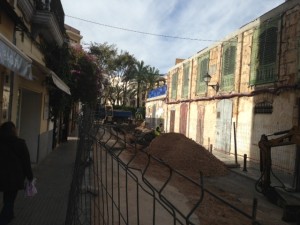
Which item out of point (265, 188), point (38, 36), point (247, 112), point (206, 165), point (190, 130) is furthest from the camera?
point (190, 130)

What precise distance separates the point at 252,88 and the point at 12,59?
14299mm

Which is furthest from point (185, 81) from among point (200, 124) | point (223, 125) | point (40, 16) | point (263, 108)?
point (40, 16)

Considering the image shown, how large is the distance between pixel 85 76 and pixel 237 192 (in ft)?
40.4

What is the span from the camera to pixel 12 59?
6070mm

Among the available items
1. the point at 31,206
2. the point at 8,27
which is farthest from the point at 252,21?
the point at 31,206

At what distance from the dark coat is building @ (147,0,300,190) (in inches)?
310

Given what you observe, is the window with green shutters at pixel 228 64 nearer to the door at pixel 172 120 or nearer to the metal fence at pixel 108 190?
the metal fence at pixel 108 190

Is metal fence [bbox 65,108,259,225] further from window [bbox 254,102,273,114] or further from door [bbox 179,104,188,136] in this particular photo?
door [bbox 179,104,188,136]

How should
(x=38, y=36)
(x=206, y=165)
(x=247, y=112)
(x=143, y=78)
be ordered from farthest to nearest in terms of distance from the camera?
(x=143, y=78) → (x=247, y=112) → (x=206, y=165) → (x=38, y=36)

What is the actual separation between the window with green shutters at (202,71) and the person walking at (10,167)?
67.9 feet

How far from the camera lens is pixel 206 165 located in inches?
616

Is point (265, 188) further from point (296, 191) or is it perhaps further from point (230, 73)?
point (230, 73)

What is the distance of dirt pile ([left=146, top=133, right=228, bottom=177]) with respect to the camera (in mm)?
15352

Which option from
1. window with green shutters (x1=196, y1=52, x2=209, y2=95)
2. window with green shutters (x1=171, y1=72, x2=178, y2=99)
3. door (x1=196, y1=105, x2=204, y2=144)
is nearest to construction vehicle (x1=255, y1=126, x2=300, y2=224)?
door (x1=196, y1=105, x2=204, y2=144)
